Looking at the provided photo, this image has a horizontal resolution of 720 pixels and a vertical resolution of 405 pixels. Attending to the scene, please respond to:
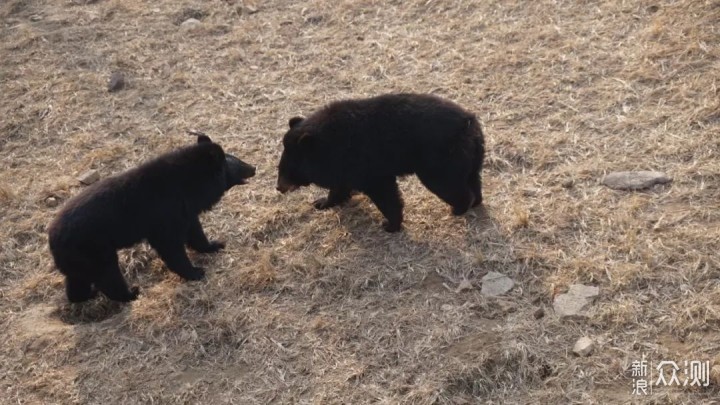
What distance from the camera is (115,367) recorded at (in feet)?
→ 19.6

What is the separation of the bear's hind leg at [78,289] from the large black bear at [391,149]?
1974 mm

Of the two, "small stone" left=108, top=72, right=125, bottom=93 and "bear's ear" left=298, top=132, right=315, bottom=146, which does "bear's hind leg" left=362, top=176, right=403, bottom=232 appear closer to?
"bear's ear" left=298, top=132, right=315, bottom=146

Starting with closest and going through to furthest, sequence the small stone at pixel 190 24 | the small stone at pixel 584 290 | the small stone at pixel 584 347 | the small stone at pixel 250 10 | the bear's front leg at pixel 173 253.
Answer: the small stone at pixel 584 347 → the small stone at pixel 584 290 → the bear's front leg at pixel 173 253 → the small stone at pixel 190 24 → the small stone at pixel 250 10

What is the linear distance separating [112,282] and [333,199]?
6.79ft

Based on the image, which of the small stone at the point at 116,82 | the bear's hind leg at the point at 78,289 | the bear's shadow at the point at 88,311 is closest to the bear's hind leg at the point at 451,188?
the bear's shadow at the point at 88,311

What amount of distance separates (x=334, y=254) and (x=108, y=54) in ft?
17.5

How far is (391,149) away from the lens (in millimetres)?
6734

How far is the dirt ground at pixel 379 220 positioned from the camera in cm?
561

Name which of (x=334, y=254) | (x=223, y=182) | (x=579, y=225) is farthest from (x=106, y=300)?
(x=579, y=225)

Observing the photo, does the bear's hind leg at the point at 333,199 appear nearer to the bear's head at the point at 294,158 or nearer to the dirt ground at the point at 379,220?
the dirt ground at the point at 379,220

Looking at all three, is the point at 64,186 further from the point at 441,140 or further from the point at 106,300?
the point at 441,140

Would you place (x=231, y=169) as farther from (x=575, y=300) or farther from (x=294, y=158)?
(x=575, y=300)

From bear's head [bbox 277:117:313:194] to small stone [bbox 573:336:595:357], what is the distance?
278 cm

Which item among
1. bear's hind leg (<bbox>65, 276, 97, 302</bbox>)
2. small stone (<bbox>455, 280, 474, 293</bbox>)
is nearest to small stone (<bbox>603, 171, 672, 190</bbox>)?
small stone (<bbox>455, 280, 474, 293</bbox>)
